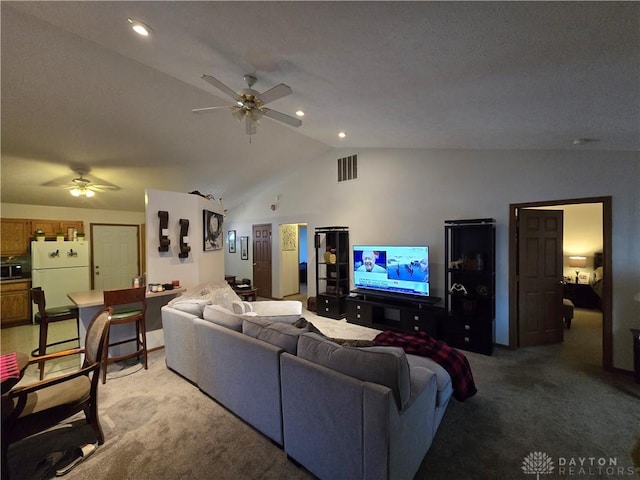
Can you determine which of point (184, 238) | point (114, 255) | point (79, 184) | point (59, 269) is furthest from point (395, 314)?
point (114, 255)

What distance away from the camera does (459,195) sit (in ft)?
13.8

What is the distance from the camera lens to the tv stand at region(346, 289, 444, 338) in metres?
4.07

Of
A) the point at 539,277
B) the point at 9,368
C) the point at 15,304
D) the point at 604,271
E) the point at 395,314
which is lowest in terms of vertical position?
the point at 395,314

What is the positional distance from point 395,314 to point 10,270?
22.6 ft

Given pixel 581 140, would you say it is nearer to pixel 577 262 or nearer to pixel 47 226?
pixel 577 262

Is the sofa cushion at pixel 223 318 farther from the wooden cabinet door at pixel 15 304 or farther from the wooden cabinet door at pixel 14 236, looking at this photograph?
the wooden cabinet door at pixel 14 236

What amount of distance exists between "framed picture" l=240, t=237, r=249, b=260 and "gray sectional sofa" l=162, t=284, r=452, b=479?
17.8 feet

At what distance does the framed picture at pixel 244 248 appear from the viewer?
779cm

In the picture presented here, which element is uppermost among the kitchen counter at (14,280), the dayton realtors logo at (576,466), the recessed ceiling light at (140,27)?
the recessed ceiling light at (140,27)

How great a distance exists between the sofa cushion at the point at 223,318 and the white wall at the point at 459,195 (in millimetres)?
3308

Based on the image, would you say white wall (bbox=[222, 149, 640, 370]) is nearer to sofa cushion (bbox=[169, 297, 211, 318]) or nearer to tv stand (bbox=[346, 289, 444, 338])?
tv stand (bbox=[346, 289, 444, 338])

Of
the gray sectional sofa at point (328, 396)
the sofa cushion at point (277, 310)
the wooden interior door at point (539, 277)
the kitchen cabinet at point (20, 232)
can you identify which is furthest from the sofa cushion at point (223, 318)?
the kitchen cabinet at point (20, 232)

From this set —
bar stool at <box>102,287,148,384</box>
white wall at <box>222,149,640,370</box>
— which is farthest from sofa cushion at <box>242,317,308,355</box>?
white wall at <box>222,149,640,370</box>

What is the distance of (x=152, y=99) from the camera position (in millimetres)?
3268
